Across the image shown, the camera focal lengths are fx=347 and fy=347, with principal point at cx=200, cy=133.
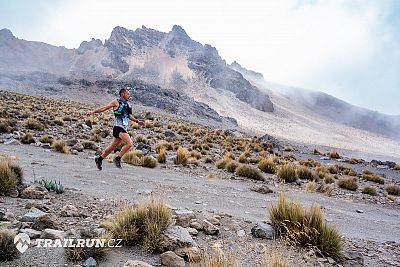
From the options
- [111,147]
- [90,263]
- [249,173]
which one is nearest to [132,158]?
[111,147]

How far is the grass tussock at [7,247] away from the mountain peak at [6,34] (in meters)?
139

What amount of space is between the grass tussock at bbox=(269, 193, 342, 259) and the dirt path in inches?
34.0

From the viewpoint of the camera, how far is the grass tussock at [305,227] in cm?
448

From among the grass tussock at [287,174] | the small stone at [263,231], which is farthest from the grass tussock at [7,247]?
the grass tussock at [287,174]

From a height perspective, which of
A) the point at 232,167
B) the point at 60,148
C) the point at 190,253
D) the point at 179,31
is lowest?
the point at 60,148

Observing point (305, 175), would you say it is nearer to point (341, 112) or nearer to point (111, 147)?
point (111, 147)

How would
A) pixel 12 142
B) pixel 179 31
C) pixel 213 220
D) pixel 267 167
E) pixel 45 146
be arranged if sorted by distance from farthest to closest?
pixel 179 31, pixel 267 167, pixel 45 146, pixel 12 142, pixel 213 220

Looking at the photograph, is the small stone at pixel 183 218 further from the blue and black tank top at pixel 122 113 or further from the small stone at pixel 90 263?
the blue and black tank top at pixel 122 113

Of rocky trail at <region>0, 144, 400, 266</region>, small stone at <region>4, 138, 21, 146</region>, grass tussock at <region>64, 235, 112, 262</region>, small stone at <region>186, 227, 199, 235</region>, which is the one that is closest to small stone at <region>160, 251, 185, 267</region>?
grass tussock at <region>64, 235, 112, 262</region>

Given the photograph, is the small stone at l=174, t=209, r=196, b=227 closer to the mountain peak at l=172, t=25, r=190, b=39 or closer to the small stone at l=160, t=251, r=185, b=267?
the small stone at l=160, t=251, r=185, b=267

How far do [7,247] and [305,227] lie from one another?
342cm

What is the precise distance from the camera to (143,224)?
4.11 metres

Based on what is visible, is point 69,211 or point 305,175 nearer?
point 69,211

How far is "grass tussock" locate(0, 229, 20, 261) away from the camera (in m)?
3.18
